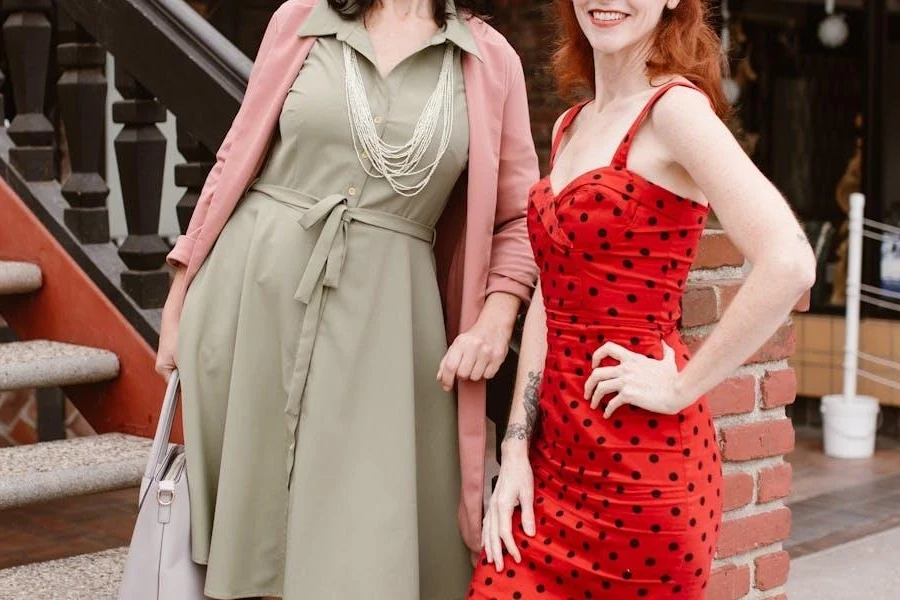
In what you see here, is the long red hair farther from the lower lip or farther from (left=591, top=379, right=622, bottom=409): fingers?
(left=591, top=379, right=622, bottom=409): fingers

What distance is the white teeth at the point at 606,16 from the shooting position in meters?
2.17

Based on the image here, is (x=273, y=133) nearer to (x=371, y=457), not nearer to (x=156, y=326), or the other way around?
(x=371, y=457)

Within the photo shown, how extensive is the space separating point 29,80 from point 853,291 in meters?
4.98

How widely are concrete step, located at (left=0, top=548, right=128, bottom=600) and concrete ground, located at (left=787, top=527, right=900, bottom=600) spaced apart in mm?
2523

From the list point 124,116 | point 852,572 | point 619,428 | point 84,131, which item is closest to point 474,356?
point 619,428

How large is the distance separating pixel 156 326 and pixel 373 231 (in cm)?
123

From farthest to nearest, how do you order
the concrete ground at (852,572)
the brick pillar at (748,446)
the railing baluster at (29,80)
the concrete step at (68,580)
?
the concrete ground at (852,572), the railing baluster at (29,80), the brick pillar at (748,446), the concrete step at (68,580)

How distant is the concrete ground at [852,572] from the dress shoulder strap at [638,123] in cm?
292

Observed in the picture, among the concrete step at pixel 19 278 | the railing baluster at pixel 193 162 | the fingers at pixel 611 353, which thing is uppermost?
the railing baluster at pixel 193 162

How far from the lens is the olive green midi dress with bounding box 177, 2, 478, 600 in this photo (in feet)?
7.83

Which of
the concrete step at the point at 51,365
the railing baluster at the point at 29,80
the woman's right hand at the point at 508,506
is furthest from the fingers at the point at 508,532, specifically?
the railing baluster at the point at 29,80

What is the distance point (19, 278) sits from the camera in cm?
366

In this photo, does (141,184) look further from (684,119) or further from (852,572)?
(852,572)

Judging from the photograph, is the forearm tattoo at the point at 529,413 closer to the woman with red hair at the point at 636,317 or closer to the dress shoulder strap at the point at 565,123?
the woman with red hair at the point at 636,317
